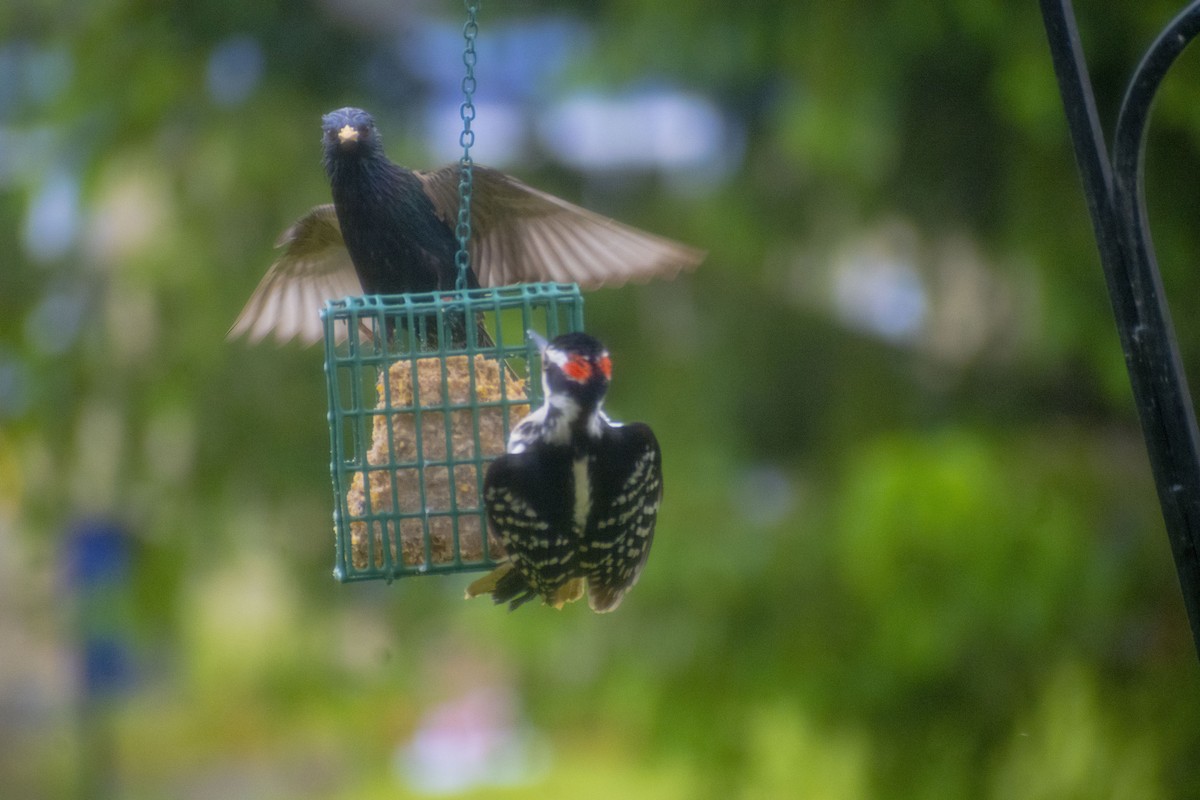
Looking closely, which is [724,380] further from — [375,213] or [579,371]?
[579,371]

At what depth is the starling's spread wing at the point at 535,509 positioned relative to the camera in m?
2.46

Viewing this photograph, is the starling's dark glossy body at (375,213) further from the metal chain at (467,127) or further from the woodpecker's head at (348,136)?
the metal chain at (467,127)

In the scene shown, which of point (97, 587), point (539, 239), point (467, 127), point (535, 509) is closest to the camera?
point (535, 509)

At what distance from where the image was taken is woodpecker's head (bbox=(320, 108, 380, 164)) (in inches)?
134

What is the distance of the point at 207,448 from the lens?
5293 millimetres

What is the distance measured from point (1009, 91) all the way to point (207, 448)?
330 centimetres

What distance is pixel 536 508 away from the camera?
246 centimetres

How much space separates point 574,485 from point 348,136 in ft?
4.44

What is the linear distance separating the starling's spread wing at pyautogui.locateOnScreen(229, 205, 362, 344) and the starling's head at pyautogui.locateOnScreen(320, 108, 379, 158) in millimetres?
246

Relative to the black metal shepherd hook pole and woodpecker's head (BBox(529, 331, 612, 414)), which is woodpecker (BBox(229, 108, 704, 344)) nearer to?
woodpecker's head (BBox(529, 331, 612, 414))

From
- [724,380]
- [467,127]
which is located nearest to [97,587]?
[724,380]

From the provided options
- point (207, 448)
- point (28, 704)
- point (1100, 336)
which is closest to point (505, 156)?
point (207, 448)

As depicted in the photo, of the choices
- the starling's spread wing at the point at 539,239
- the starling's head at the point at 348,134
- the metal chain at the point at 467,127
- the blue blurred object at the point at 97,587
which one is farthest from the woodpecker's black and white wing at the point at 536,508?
the blue blurred object at the point at 97,587

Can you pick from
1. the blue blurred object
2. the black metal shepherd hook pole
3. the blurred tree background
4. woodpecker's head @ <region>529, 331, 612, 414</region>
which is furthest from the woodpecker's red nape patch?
the blue blurred object
